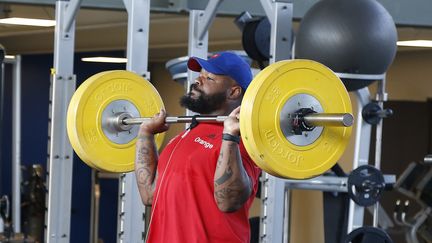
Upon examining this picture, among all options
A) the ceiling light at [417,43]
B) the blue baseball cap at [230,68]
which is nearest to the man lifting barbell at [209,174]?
the blue baseball cap at [230,68]

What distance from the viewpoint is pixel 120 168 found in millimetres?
3082

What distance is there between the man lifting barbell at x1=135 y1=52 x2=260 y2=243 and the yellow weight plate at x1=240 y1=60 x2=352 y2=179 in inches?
4.7

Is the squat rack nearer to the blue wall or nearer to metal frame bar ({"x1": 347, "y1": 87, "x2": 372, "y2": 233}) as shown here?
metal frame bar ({"x1": 347, "y1": 87, "x2": 372, "y2": 233})

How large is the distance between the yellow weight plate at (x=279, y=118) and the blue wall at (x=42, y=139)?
6376mm

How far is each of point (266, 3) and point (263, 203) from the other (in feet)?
2.34

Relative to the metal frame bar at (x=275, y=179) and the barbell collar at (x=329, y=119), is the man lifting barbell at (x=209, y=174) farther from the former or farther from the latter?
the metal frame bar at (x=275, y=179)

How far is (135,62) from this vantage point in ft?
11.0

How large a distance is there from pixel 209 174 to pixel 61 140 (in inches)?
48.9

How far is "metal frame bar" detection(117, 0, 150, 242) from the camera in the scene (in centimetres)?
336

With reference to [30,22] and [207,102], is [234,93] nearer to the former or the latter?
[207,102]

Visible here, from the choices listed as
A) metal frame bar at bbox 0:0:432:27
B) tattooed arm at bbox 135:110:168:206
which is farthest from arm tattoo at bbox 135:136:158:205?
metal frame bar at bbox 0:0:432:27

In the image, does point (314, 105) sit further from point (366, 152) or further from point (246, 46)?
point (366, 152)

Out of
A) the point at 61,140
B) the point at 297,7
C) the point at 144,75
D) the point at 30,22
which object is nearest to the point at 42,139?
the point at 30,22

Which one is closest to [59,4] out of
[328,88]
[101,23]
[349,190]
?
[349,190]
